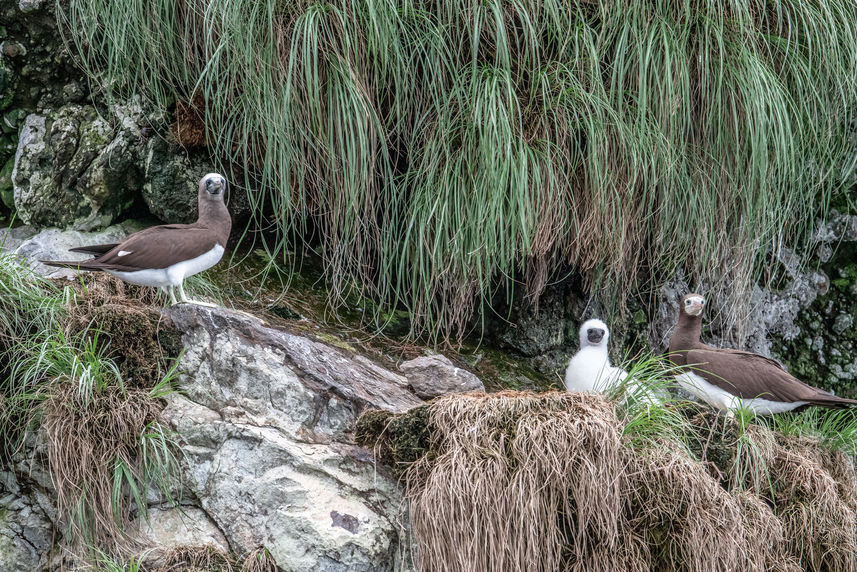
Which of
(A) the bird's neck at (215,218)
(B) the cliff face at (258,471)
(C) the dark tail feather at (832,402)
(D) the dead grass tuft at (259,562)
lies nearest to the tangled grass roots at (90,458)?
(B) the cliff face at (258,471)

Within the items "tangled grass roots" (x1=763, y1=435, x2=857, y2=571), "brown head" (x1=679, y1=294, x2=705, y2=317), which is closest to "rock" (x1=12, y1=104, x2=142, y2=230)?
"brown head" (x1=679, y1=294, x2=705, y2=317)

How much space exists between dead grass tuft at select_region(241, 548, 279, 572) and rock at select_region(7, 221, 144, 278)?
160 cm

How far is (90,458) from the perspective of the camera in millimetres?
2891

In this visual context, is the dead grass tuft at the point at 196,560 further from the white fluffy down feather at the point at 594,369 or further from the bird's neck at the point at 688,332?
the bird's neck at the point at 688,332

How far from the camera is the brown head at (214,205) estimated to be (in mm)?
3369

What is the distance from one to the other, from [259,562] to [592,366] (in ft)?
5.26

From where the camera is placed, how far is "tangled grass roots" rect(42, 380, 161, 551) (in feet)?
9.42

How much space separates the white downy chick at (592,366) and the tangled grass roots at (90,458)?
180 cm

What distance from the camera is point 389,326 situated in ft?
13.6

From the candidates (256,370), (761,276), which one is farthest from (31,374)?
(761,276)

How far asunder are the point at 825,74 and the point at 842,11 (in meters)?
0.31

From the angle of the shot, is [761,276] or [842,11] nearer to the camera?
[842,11]

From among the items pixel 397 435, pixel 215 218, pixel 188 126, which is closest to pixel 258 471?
pixel 397 435

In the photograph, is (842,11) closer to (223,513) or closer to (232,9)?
(232,9)
